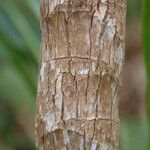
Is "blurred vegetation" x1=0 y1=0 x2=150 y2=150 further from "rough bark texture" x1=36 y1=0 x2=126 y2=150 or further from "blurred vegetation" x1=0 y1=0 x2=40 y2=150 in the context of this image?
"rough bark texture" x1=36 y1=0 x2=126 y2=150

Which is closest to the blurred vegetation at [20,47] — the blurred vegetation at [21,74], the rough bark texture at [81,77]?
the blurred vegetation at [21,74]

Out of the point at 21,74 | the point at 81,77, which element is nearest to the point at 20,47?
the point at 21,74

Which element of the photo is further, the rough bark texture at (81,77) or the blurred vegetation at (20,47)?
the blurred vegetation at (20,47)

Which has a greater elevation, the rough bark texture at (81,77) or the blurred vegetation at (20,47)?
the blurred vegetation at (20,47)

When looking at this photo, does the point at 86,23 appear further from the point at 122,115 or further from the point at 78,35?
the point at 122,115

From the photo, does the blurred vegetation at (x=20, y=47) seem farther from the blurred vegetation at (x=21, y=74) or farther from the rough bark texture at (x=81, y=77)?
the rough bark texture at (x=81, y=77)

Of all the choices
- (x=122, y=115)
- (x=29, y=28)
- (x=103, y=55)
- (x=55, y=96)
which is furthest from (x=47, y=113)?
(x=122, y=115)
